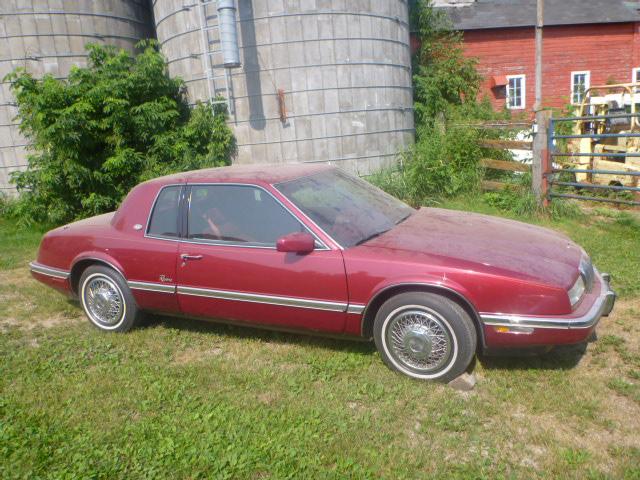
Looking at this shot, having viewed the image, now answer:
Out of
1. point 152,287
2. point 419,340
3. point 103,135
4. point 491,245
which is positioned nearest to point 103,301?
point 152,287

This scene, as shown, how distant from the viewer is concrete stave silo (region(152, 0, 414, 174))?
31.3 feet

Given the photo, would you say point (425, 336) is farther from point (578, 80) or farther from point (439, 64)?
point (578, 80)

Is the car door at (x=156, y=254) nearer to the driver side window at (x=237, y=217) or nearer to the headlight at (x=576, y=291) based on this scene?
the driver side window at (x=237, y=217)

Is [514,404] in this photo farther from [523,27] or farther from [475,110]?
[523,27]

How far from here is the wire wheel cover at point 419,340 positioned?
351 cm

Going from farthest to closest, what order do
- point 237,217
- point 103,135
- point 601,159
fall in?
1. point 601,159
2. point 103,135
3. point 237,217

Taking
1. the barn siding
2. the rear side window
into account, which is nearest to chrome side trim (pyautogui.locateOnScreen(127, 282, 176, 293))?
the rear side window

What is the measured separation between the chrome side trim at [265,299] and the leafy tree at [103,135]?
18.4 ft

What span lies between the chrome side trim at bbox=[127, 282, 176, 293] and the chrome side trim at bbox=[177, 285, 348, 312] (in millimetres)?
94

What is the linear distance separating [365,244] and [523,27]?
23.2m

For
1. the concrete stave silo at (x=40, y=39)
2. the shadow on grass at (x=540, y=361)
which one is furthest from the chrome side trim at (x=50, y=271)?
the concrete stave silo at (x=40, y=39)

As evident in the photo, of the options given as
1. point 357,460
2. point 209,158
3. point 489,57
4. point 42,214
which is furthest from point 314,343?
point 489,57

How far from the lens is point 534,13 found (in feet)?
78.0

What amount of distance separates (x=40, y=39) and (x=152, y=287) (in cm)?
811
